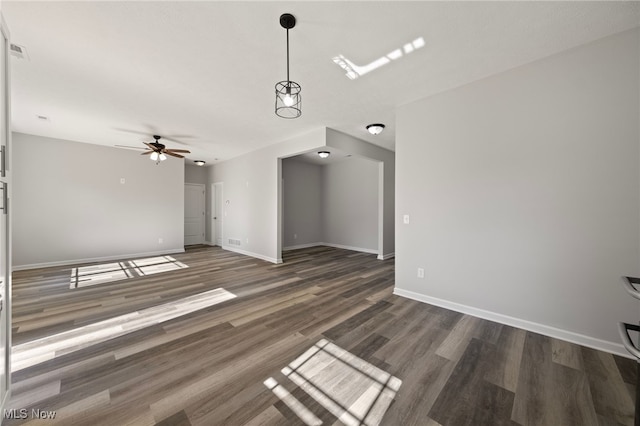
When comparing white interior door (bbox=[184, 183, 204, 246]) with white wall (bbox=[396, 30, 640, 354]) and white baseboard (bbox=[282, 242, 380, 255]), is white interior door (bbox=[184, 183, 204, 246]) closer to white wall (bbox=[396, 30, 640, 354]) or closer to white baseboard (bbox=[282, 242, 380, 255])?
white baseboard (bbox=[282, 242, 380, 255])

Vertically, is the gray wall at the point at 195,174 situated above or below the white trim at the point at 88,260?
above

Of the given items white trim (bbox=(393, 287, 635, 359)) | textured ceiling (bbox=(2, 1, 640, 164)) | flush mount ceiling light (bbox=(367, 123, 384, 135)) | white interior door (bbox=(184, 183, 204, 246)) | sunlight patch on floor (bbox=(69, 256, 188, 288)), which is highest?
textured ceiling (bbox=(2, 1, 640, 164))

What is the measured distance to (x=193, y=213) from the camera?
8359 millimetres

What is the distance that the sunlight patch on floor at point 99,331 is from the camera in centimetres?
211

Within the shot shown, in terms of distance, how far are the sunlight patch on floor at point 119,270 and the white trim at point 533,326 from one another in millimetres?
5057

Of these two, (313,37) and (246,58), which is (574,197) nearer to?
(313,37)

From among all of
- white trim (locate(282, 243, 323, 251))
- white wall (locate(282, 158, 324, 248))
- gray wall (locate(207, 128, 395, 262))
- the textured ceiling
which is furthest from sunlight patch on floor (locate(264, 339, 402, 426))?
white wall (locate(282, 158, 324, 248))

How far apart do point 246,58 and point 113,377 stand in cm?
309

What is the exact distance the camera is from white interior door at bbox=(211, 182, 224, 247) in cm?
812

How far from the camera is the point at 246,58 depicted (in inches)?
97.8

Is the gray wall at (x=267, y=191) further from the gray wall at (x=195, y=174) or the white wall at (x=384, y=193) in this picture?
the gray wall at (x=195, y=174)

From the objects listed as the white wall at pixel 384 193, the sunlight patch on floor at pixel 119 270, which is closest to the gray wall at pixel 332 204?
the white wall at pixel 384 193

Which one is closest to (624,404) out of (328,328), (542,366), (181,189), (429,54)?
(542,366)

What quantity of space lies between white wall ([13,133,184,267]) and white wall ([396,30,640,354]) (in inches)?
266
